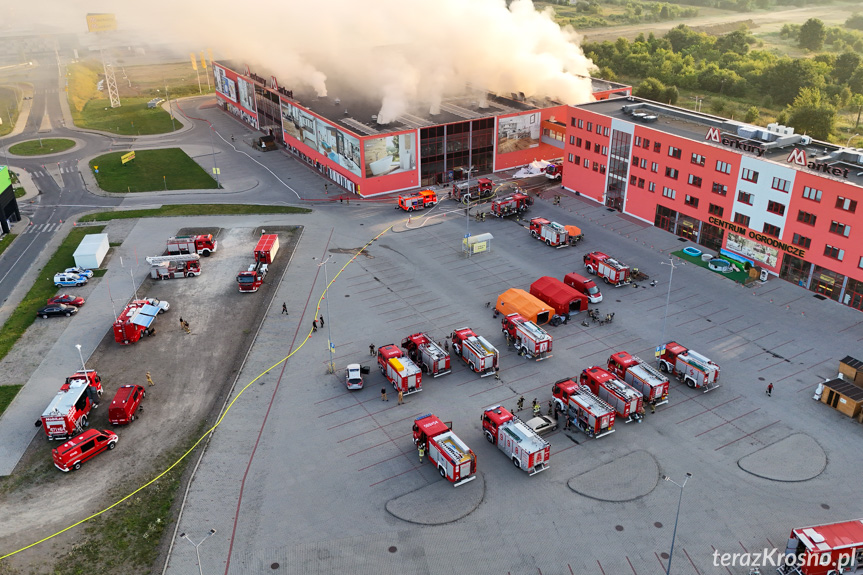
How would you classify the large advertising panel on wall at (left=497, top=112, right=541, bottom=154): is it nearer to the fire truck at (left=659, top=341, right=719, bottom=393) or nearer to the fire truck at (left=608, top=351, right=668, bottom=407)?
the fire truck at (left=659, top=341, right=719, bottom=393)

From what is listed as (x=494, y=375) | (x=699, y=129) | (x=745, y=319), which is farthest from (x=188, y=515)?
(x=699, y=129)

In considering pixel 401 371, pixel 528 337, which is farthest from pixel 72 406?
pixel 528 337

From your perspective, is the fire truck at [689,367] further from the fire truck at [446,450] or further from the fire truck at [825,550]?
the fire truck at [446,450]

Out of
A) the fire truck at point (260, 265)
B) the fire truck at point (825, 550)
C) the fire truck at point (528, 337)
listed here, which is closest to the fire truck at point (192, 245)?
the fire truck at point (260, 265)

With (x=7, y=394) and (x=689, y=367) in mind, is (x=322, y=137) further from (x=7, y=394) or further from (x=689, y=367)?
(x=689, y=367)

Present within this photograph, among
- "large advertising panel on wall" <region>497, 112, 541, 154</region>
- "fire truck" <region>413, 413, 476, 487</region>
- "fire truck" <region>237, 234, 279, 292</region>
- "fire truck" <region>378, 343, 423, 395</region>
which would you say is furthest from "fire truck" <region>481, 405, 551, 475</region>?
"large advertising panel on wall" <region>497, 112, 541, 154</region>

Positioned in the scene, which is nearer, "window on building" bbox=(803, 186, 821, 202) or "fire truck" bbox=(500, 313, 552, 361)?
"fire truck" bbox=(500, 313, 552, 361)
